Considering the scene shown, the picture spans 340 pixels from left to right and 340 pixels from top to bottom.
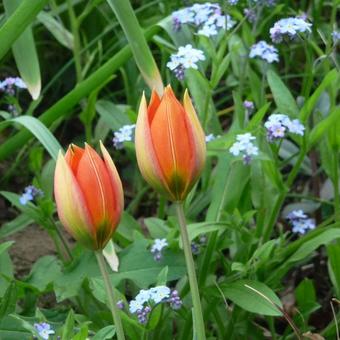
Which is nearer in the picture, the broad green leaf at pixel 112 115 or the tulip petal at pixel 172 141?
the tulip petal at pixel 172 141

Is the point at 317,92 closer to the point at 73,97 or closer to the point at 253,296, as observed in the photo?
the point at 253,296

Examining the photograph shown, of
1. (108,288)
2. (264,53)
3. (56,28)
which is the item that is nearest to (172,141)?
(108,288)

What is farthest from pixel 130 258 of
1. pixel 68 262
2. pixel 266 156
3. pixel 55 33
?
pixel 55 33

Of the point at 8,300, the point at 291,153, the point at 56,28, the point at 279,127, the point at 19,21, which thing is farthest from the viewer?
the point at 56,28

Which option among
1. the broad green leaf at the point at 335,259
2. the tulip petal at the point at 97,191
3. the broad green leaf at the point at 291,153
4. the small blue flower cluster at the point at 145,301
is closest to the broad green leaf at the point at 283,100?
the broad green leaf at the point at 335,259

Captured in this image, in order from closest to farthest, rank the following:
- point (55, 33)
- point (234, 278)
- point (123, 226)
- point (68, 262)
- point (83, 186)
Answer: point (83, 186) < point (234, 278) < point (68, 262) < point (123, 226) < point (55, 33)

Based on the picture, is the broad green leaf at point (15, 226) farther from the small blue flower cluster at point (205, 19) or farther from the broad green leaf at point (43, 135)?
the small blue flower cluster at point (205, 19)

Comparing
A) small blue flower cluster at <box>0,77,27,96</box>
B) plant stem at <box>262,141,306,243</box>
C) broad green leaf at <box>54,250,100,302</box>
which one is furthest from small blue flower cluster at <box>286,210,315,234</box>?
small blue flower cluster at <box>0,77,27,96</box>

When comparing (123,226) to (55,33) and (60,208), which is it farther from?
(60,208)
